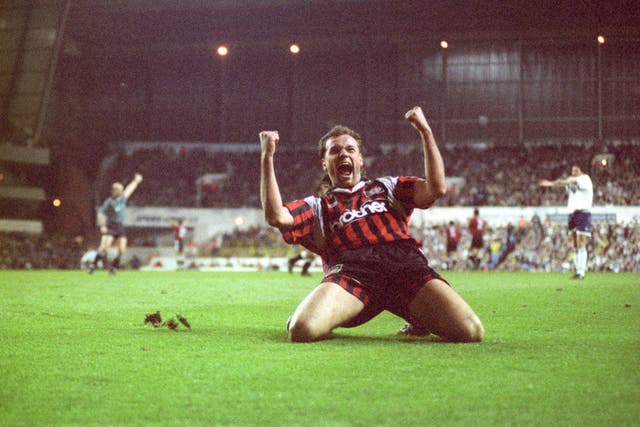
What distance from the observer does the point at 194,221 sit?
42.4 m

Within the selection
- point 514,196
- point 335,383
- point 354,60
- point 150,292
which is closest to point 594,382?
point 335,383

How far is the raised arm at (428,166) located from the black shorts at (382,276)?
45 cm

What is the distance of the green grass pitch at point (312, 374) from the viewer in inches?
124

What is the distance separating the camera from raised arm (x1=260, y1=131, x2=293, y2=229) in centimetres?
525

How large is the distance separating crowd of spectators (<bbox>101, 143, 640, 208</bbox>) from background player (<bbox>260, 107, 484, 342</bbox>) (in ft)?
105

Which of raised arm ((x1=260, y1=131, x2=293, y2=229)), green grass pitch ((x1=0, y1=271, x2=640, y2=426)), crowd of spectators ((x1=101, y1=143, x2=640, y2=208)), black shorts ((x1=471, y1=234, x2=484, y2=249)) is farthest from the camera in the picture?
crowd of spectators ((x1=101, y1=143, x2=640, y2=208))

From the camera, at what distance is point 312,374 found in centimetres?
413

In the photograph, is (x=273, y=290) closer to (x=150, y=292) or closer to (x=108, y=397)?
(x=150, y=292)

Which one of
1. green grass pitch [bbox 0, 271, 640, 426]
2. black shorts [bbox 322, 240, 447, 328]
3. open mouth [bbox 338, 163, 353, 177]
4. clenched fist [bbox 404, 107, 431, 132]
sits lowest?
green grass pitch [bbox 0, 271, 640, 426]

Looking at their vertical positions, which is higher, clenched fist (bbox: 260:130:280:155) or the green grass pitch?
clenched fist (bbox: 260:130:280:155)

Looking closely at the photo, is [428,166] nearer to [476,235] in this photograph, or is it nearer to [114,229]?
[114,229]

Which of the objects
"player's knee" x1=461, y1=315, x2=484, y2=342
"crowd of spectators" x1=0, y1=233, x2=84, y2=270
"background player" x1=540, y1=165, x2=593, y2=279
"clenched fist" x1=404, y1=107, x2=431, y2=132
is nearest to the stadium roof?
"crowd of spectators" x1=0, y1=233, x2=84, y2=270

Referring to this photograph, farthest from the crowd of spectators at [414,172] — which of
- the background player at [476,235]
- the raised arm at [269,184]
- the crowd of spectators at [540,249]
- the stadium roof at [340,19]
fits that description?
the raised arm at [269,184]

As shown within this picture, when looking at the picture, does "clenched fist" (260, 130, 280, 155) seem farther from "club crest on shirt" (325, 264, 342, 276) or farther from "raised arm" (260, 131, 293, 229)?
"club crest on shirt" (325, 264, 342, 276)
